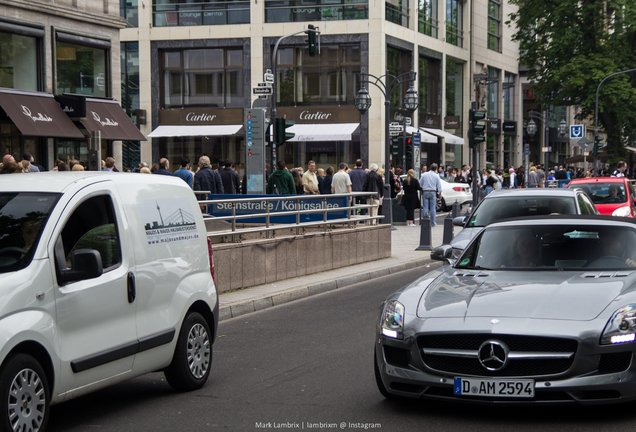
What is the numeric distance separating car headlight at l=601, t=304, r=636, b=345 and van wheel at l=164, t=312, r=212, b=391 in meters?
3.15

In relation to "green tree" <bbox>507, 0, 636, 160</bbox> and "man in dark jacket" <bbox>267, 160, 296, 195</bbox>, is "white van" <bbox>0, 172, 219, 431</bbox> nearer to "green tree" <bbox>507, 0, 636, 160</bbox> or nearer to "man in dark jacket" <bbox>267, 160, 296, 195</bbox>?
"man in dark jacket" <bbox>267, 160, 296, 195</bbox>

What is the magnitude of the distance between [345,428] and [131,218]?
2.13 metres

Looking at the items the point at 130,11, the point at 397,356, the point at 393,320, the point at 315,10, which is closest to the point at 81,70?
the point at 315,10

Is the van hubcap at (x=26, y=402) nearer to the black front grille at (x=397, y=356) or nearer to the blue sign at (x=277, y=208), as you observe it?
the black front grille at (x=397, y=356)

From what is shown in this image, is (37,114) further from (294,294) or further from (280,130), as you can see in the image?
(294,294)

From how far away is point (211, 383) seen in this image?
7.16m

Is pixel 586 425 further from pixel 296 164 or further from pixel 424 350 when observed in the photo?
pixel 296 164

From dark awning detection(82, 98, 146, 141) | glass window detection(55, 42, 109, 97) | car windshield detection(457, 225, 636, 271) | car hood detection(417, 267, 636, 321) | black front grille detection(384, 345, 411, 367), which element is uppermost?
glass window detection(55, 42, 109, 97)

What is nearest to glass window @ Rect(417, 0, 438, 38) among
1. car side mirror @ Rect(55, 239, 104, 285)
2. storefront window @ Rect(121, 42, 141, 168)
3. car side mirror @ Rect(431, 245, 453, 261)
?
storefront window @ Rect(121, 42, 141, 168)

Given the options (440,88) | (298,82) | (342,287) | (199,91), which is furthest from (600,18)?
(342,287)

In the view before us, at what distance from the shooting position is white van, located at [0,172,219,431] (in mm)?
5055

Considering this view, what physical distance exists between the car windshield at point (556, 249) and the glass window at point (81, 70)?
2068 cm

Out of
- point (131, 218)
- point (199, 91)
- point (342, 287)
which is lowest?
point (342, 287)

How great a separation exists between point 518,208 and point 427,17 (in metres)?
38.2
